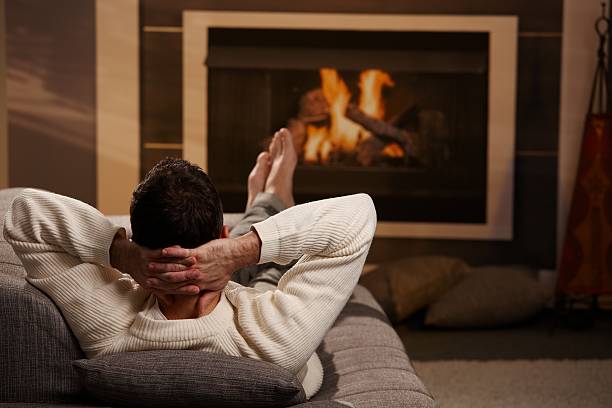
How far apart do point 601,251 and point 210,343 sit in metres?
3.08

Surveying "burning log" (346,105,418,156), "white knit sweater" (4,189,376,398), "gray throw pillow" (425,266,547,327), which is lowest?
"gray throw pillow" (425,266,547,327)

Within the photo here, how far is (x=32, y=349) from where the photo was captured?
4.79 feet

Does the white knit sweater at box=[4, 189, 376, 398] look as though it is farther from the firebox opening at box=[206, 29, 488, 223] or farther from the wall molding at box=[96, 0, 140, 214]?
the wall molding at box=[96, 0, 140, 214]

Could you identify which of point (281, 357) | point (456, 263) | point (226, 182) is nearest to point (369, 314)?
point (281, 357)

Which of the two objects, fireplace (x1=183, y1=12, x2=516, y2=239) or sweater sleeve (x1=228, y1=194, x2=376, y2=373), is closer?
sweater sleeve (x1=228, y1=194, x2=376, y2=373)

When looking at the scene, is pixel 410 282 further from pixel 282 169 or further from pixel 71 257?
pixel 71 257

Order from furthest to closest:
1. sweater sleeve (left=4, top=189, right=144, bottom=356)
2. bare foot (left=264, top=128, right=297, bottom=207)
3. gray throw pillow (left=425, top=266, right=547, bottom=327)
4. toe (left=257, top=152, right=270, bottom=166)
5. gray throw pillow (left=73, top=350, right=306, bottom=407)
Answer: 1. gray throw pillow (left=425, top=266, right=547, bottom=327)
2. toe (left=257, top=152, right=270, bottom=166)
3. bare foot (left=264, top=128, right=297, bottom=207)
4. sweater sleeve (left=4, top=189, right=144, bottom=356)
5. gray throw pillow (left=73, top=350, right=306, bottom=407)

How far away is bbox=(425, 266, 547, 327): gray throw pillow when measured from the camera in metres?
4.08

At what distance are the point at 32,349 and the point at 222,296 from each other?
0.35 meters

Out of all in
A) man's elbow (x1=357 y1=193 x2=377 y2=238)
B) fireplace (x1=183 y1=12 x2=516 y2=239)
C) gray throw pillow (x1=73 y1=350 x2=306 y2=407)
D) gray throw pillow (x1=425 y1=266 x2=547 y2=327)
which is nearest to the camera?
gray throw pillow (x1=73 y1=350 x2=306 y2=407)

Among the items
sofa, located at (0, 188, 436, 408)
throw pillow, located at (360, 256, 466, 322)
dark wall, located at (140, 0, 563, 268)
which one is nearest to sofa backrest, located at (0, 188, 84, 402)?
sofa, located at (0, 188, 436, 408)

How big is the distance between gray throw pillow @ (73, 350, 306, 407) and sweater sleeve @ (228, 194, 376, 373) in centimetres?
12

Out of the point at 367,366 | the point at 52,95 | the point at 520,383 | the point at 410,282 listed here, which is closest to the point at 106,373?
the point at 367,366

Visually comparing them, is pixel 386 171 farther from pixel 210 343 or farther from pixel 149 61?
pixel 210 343
